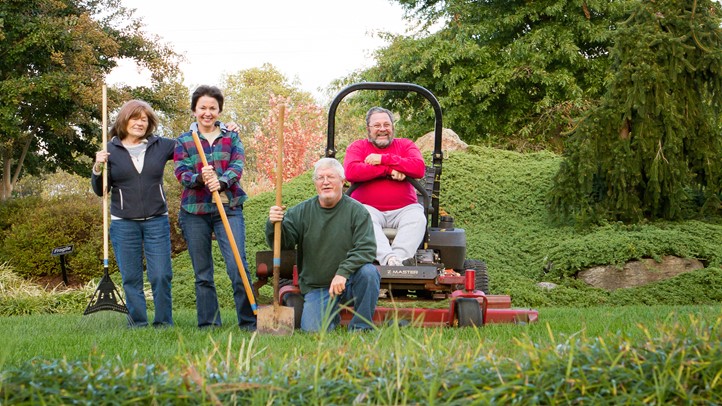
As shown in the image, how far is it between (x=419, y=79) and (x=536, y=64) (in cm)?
269

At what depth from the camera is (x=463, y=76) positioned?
64.4ft

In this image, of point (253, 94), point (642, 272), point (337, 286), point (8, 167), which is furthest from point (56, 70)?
point (253, 94)

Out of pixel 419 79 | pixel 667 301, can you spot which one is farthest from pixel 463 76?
pixel 667 301

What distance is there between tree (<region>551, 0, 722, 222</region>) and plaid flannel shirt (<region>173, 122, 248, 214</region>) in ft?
19.3

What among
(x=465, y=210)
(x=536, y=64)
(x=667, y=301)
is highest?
(x=536, y=64)

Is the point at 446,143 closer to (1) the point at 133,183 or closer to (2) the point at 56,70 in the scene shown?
(2) the point at 56,70

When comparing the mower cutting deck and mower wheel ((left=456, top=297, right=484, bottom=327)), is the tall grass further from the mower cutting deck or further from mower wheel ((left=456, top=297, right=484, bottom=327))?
mower wheel ((left=456, top=297, right=484, bottom=327))

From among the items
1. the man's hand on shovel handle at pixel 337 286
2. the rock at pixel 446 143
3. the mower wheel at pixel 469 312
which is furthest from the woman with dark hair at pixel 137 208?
the rock at pixel 446 143

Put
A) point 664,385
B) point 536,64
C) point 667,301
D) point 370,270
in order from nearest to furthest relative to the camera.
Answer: point 664,385
point 370,270
point 667,301
point 536,64

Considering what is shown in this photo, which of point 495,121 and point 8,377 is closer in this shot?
point 8,377

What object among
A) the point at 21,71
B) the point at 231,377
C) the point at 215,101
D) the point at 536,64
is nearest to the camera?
the point at 231,377

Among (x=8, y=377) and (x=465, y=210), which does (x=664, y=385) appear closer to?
(x=8, y=377)

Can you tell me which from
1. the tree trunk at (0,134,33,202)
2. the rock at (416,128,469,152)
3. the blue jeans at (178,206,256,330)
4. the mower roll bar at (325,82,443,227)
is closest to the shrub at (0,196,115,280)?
the tree trunk at (0,134,33,202)

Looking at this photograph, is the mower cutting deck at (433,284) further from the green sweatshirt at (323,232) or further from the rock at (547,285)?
the rock at (547,285)
